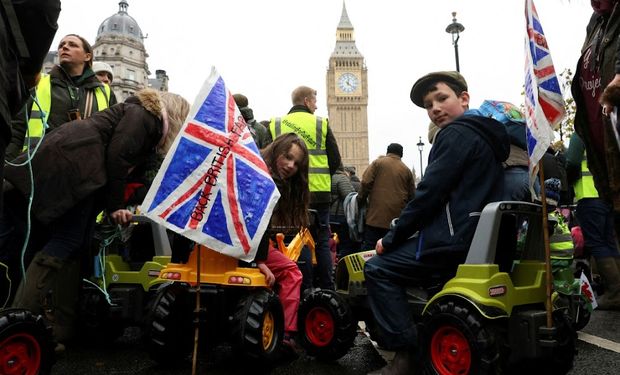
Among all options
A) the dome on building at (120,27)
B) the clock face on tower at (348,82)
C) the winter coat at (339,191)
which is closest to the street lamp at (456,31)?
the winter coat at (339,191)

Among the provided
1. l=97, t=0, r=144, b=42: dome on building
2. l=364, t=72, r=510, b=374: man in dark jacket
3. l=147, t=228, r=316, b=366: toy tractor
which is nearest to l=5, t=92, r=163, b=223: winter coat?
l=147, t=228, r=316, b=366: toy tractor

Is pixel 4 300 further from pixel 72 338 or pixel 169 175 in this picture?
pixel 169 175

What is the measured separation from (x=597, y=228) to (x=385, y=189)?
2059 mm

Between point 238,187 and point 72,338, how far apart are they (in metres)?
1.64

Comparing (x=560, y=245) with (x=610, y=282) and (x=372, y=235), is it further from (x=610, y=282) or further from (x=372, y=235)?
(x=372, y=235)

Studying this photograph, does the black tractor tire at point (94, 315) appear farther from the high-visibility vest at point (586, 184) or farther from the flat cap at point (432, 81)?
the high-visibility vest at point (586, 184)

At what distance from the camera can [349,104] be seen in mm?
99062

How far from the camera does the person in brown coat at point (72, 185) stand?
8.94 feet

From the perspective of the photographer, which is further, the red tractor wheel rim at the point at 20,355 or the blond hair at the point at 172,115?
the blond hair at the point at 172,115

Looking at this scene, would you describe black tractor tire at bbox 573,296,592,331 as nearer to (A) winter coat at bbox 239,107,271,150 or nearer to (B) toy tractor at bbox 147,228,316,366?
(B) toy tractor at bbox 147,228,316,366

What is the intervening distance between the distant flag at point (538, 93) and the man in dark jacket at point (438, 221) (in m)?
0.18

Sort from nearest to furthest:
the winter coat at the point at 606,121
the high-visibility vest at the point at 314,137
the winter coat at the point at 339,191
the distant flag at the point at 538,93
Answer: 1. the winter coat at the point at 606,121
2. the distant flag at the point at 538,93
3. the high-visibility vest at the point at 314,137
4. the winter coat at the point at 339,191

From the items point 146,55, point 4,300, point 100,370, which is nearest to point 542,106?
point 100,370

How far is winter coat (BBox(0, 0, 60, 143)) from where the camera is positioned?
1.46 metres
